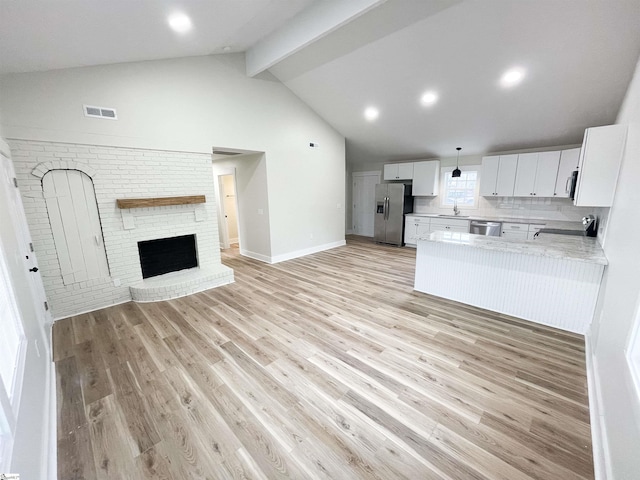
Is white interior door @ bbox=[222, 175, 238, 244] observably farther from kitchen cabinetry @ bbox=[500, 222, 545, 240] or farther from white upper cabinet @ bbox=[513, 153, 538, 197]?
white upper cabinet @ bbox=[513, 153, 538, 197]

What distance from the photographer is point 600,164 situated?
2.58 metres

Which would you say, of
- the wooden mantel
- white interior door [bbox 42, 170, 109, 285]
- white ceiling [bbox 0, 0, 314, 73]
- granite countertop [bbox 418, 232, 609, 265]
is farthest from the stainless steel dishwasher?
white interior door [bbox 42, 170, 109, 285]

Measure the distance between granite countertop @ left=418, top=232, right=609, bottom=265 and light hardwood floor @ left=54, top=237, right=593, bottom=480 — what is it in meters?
0.86

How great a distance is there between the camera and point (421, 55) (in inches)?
150

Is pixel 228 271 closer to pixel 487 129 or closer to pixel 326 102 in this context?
pixel 326 102

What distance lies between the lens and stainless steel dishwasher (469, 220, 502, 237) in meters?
5.62

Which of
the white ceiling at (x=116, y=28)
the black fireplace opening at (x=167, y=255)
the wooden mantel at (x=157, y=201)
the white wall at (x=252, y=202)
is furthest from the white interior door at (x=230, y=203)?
the white ceiling at (x=116, y=28)

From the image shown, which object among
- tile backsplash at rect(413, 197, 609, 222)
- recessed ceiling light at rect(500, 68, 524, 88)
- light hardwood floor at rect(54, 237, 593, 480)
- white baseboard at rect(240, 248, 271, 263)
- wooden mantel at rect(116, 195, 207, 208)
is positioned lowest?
light hardwood floor at rect(54, 237, 593, 480)

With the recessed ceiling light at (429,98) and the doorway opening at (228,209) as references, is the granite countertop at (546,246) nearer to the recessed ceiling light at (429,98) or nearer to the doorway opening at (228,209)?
the recessed ceiling light at (429,98)

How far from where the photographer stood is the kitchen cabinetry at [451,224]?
6053mm

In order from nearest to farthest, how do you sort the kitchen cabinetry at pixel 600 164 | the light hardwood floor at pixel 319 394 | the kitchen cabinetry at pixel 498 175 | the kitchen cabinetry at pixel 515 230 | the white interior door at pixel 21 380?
1. the white interior door at pixel 21 380
2. the light hardwood floor at pixel 319 394
3. the kitchen cabinetry at pixel 600 164
4. the kitchen cabinetry at pixel 515 230
5. the kitchen cabinetry at pixel 498 175

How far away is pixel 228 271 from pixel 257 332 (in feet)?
6.19

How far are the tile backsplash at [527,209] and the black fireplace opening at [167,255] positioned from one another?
19.7ft

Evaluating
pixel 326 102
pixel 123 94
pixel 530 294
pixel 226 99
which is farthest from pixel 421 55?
pixel 123 94
